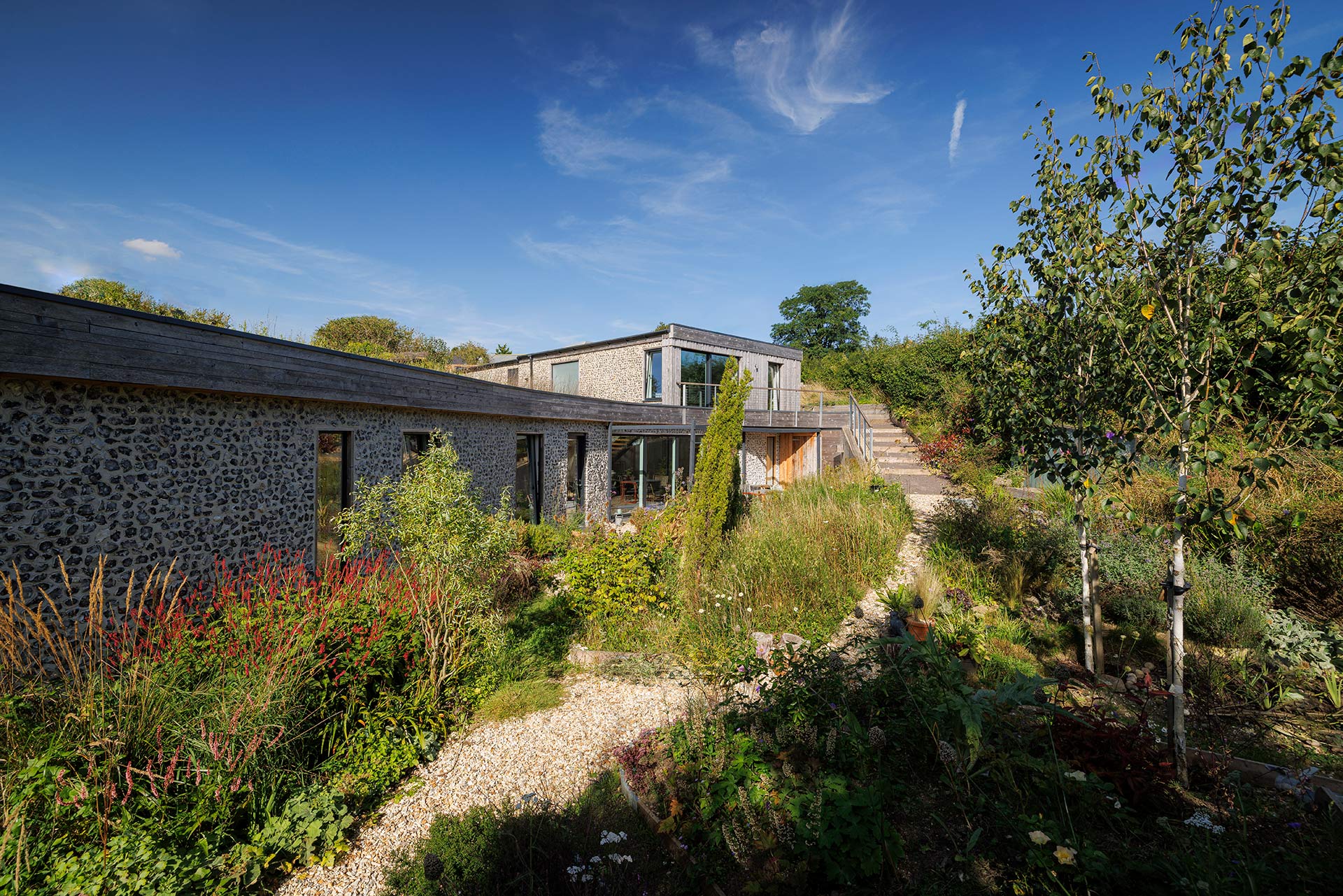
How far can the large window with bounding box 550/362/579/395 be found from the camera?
58.7 feet

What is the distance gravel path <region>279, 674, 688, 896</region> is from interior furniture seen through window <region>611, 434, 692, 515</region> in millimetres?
9328

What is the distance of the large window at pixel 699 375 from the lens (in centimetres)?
1565

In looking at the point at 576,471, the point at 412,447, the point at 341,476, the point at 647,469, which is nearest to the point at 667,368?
the point at 647,469

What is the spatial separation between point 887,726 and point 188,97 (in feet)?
50.4

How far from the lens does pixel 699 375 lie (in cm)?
1622

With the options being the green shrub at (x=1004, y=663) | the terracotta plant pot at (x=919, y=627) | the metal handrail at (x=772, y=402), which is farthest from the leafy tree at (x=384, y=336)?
the green shrub at (x=1004, y=663)

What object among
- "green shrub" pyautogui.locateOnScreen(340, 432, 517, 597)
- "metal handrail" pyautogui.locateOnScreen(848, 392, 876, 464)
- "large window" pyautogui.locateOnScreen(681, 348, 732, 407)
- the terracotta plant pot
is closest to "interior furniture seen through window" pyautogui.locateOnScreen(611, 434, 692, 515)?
"large window" pyautogui.locateOnScreen(681, 348, 732, 407)

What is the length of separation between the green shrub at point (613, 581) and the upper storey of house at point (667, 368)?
8339 mm

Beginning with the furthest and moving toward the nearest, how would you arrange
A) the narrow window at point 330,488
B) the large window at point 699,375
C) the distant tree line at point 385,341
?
the distant tree line at point 385,341
the large window at point 699,375
the narrow window at point 330,488

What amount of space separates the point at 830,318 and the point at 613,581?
39034 mm

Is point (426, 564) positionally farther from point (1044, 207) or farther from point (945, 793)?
point (1044, 207)

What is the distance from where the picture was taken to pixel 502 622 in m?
5.81

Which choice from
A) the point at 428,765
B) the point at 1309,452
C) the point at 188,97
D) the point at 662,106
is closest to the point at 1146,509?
the point at 1309,452

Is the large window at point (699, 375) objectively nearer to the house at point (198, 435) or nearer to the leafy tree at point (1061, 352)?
the house at point (198, 435)
